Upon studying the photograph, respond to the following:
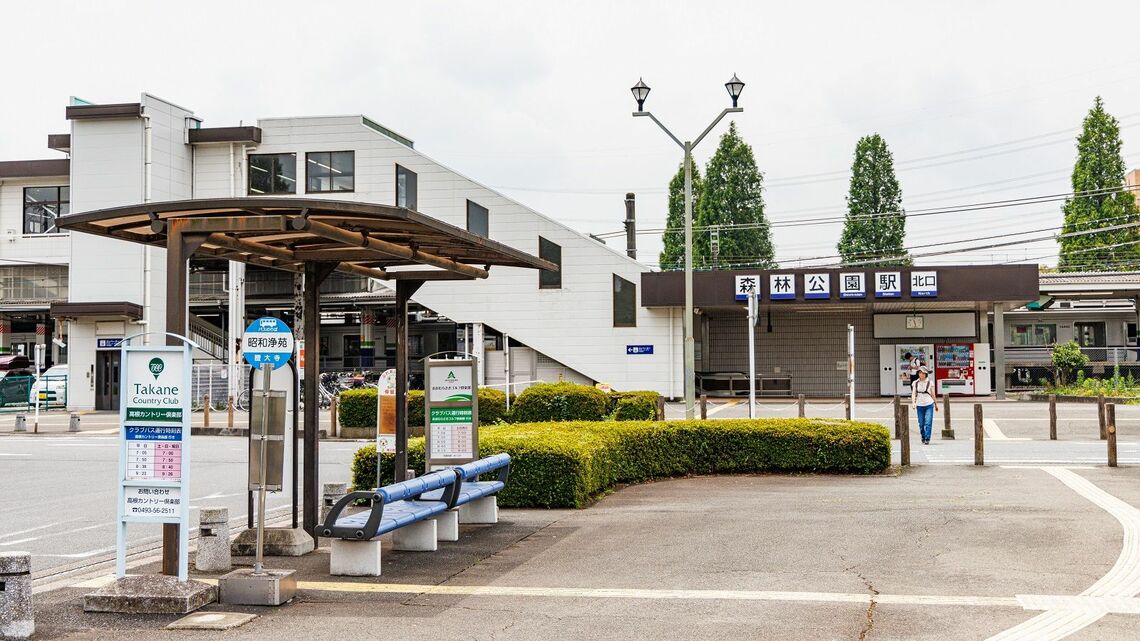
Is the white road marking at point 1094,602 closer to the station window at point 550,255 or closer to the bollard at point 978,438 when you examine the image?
the bollard at point 978,438

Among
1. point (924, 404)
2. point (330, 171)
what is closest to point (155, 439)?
point (924, 404)

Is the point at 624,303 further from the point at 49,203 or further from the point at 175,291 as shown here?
the point at 175,291

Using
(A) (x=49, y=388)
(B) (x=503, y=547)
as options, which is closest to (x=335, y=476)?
(B) (x=503, y=547)

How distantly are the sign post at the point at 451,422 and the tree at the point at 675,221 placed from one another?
5774cm

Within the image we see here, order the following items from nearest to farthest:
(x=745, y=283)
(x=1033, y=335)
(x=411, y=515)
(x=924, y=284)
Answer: (x=411, y=515), (x=924, y=284), (x=745, y=283), (x=1033, y=335)

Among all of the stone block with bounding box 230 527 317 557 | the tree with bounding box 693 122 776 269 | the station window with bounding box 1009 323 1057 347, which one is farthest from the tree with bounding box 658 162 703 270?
the stone block with bounding box 230 527 317 557

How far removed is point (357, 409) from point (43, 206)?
25937 mm

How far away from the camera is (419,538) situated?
953 cm

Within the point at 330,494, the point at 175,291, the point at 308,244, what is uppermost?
the point at 308,244

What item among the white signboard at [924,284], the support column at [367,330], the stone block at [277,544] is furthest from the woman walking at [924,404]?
the support column at [367,330]

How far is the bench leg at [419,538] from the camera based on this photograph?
31.2 feet

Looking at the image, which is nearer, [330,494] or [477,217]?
[330,494]

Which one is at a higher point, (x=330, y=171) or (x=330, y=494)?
(x=330, y=171)

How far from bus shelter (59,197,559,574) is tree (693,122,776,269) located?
53970 mm
